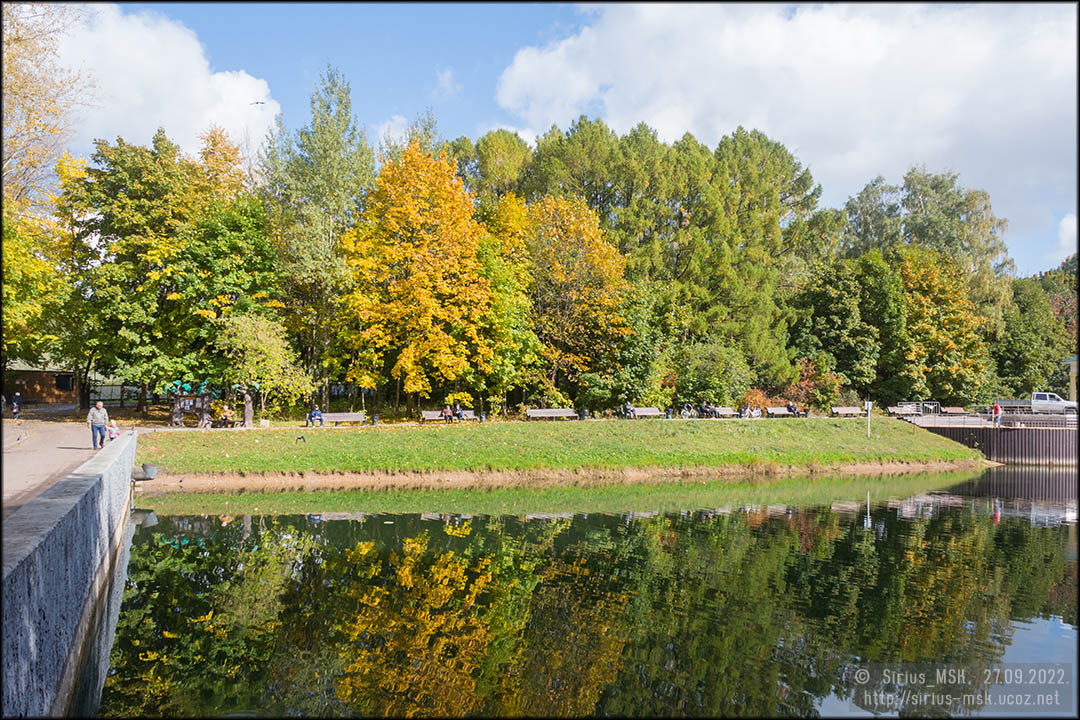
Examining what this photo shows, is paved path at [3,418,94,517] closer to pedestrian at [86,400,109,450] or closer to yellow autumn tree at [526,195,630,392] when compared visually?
pedestrian at [86,400,109,450]

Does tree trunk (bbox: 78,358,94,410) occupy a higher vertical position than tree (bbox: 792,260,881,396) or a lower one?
lower

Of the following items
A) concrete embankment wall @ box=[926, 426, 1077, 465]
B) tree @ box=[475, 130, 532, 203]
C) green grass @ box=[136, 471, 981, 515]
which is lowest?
green grass @ box=[136, 471, 981, 515]

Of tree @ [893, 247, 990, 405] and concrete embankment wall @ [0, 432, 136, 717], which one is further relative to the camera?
tree @ [893, 247, 990, 405]

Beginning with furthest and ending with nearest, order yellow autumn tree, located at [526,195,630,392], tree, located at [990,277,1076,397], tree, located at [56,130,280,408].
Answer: tree, located at [990,277,1076,397] < yellow autumn tree, located at [526,195,630,392] < tree, located at [56,130,280,408]

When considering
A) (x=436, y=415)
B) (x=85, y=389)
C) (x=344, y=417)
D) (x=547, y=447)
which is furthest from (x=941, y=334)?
(x=85, y=389)

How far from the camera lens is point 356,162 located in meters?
42.1

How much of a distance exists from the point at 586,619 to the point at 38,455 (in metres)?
18.4

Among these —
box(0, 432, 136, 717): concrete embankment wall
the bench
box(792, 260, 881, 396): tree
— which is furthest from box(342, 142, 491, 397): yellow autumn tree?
box(792, 260, 881, 396): tree

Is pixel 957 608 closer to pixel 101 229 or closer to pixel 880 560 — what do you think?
pixel 880 560

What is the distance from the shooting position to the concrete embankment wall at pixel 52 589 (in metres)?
7.59

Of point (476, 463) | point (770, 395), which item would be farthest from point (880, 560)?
point (770, 395)

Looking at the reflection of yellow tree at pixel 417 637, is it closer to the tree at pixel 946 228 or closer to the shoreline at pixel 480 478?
the shoreline at pixel 480 478

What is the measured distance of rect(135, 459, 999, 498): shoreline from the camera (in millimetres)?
28078

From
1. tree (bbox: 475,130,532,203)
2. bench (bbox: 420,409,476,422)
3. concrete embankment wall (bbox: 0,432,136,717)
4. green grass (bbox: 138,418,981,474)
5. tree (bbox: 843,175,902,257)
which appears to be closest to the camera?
concrete embankment wall (bbox: 0,432,136,717)
